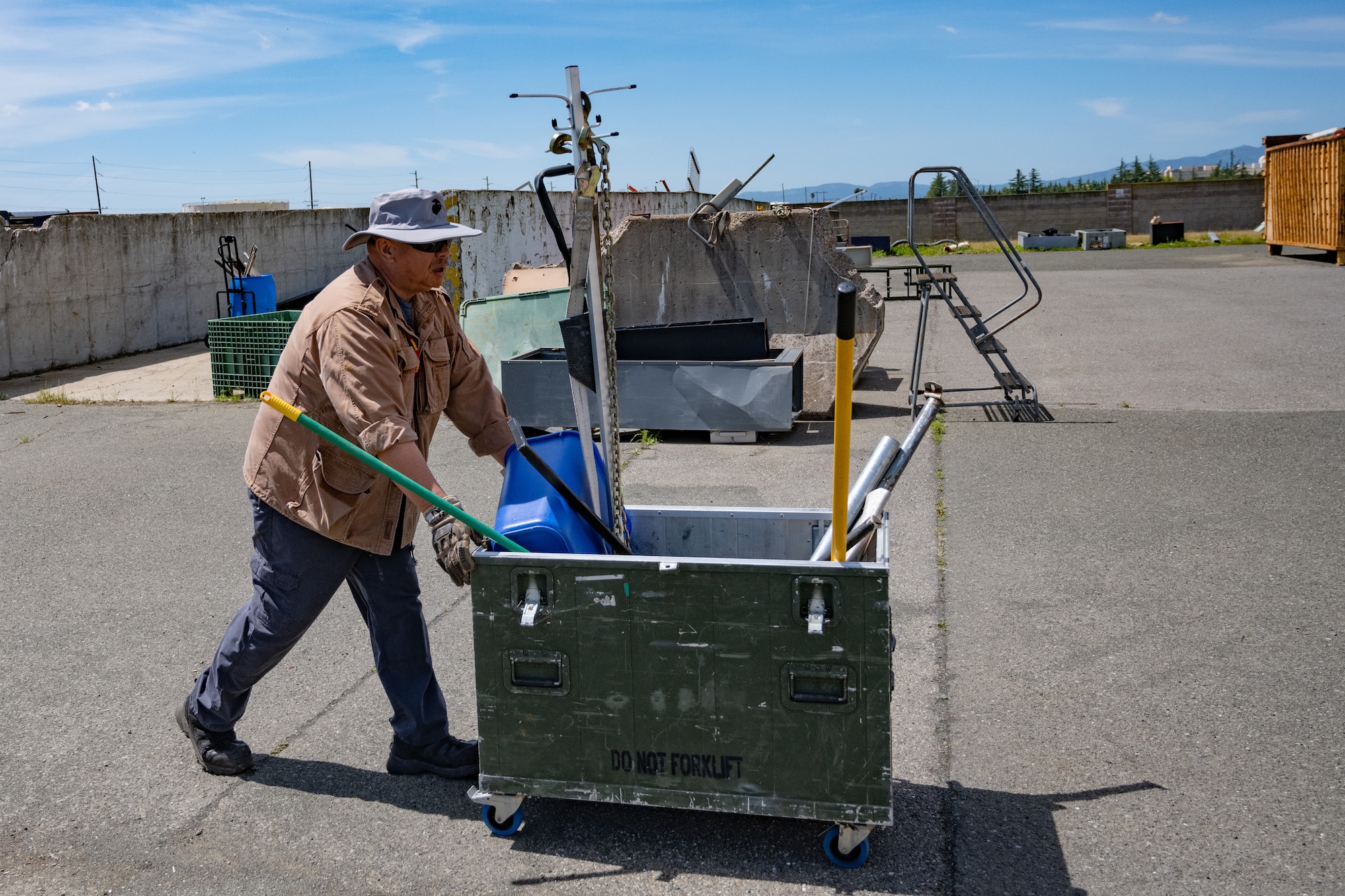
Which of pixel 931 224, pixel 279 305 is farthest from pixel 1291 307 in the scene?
pixel 931 224

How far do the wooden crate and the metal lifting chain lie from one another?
23.4 m

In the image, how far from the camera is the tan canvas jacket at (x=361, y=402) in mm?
2945

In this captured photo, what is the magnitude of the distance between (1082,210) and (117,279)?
118ft

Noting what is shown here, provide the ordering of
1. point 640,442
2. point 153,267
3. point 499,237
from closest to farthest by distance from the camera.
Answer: point 640,442, point 153,267, point 499,237

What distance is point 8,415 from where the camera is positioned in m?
10.3

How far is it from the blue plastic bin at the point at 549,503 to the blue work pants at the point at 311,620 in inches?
18.4

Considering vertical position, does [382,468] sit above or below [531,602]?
above

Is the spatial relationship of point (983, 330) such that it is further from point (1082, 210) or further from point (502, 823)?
point (1082, 210)

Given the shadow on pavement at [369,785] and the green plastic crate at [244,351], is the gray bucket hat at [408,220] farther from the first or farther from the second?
the green plastic crate at [244,351]

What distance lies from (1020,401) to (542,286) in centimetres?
536

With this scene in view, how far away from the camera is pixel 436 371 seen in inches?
130

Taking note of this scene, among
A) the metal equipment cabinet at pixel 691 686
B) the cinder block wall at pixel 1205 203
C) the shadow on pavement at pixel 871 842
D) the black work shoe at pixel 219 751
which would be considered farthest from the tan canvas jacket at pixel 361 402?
the cinder block wall at pixel 1205 203

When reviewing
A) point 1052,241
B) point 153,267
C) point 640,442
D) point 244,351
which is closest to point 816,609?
point 640,442

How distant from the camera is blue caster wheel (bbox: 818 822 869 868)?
291cm
